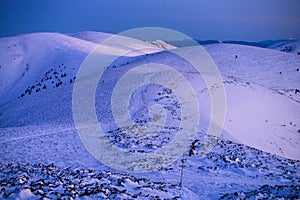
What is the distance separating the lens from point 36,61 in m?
49.1

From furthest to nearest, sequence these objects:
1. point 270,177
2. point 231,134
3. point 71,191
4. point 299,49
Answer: point 299,49, point 231,134, point 270,177, point 71,191

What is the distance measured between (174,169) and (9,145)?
31.5ft

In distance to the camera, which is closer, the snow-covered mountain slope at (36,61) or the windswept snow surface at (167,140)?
the windswept snow surface at (167,140)

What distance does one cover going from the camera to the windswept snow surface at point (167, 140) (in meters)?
9.71

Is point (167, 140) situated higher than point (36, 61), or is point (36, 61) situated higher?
point (36, 61)

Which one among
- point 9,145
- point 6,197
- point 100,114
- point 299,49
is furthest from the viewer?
point 299,49

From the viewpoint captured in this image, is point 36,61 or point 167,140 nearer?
point 167,140

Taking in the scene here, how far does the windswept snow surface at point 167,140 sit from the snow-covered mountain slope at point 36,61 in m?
0.32

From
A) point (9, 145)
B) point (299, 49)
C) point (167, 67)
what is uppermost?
point (299, 49)

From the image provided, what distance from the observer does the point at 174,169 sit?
12766 mm

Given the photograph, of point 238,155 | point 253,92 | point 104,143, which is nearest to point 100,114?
point 104,143

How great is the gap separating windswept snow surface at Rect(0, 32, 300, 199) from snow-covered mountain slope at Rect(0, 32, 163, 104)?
0.32m

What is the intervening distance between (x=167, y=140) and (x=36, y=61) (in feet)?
132

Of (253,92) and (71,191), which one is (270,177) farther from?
(253,92)
